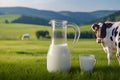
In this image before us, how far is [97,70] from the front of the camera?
349cm

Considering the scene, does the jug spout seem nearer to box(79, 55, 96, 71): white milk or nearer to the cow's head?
box(79, 55, 96, 71): white milk

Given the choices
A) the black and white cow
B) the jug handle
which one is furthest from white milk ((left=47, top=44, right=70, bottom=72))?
the black and white cow

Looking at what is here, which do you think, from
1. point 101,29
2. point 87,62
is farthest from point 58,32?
point 101,29

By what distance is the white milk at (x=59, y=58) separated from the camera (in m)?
3.29

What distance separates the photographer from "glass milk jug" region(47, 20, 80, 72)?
3299 millimetres

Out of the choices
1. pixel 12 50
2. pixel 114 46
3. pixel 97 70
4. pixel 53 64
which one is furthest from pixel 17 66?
pixel 12 50

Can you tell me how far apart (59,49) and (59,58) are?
0.28ft

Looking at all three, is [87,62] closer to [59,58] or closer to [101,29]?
[59,58]

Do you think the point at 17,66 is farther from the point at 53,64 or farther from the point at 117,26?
the point at 117,26

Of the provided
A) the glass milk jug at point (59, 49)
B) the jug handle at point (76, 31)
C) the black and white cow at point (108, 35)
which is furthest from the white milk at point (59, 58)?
the black and white cow at point (108, 35)

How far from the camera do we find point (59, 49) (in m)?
3.29

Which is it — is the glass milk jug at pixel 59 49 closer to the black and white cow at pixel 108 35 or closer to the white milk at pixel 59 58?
the white milk at pixel 59 58

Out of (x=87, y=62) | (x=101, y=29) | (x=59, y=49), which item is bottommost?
(x=87, y=62)

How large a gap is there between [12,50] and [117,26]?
128 inches
